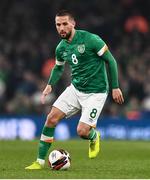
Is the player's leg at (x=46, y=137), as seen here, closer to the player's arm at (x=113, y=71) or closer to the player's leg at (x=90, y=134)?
the player's leg at (x=90, y=134)

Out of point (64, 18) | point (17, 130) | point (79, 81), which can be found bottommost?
point (17, 130)

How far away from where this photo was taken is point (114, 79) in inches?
453

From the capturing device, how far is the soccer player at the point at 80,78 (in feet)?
37.9

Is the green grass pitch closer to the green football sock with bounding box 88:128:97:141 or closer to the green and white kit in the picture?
the green football sock with bounding box 88:128:97:141

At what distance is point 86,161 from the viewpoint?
13570 millimetres

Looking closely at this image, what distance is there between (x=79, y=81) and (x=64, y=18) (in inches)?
41.1

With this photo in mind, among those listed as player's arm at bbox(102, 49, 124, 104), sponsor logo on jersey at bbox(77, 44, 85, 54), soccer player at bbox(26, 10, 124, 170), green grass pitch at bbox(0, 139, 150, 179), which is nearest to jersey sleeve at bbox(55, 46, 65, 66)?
soccer player at bbox(26, 10, 124, 170)

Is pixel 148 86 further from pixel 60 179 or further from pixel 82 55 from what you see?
pixel 60 179

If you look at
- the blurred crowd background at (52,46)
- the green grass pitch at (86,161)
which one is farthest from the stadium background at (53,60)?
the green grass pitch at (86,161)

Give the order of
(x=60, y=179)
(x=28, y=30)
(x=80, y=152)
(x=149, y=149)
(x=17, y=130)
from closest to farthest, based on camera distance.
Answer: (x=60, y=179)
(x=80, y=152)
(x=149, y=149)
(x=17, y=130)
(x=28, y=30)

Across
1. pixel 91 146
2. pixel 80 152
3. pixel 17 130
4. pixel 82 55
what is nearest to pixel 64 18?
pixel 82 55

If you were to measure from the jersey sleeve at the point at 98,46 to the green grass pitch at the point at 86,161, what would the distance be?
1.74 meters

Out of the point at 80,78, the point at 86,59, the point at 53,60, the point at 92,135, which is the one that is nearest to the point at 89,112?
the point at 80,78

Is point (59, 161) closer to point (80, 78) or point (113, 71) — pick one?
point (80, 78)
